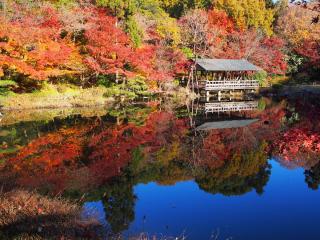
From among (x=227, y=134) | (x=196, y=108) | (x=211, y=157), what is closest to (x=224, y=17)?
(x=196, y=108)

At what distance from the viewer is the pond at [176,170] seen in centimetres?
858

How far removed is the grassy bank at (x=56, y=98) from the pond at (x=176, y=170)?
309 cm

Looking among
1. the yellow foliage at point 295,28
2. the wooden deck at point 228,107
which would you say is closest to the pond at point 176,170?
the wooden deck at point 228,107

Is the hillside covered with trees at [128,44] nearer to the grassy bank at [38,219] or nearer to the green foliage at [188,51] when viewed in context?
the green foliage at [188,51]

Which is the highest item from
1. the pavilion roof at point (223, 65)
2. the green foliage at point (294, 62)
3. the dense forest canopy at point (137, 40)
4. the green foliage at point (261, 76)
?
the dense forest canopy at point (137, 40)

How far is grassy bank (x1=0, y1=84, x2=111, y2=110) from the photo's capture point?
2569 cm

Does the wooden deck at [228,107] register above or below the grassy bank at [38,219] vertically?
A: below

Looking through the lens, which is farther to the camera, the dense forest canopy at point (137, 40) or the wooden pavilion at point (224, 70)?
the wooden pavilion at point (224, 70)

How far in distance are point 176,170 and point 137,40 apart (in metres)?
21.5

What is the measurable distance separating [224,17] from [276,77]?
34.2 feet

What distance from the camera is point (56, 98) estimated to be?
27.5 meters

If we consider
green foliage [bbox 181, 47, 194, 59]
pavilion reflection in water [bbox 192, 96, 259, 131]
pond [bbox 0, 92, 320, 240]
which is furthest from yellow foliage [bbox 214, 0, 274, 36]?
pond [bbox 0, 92, 320, 240]

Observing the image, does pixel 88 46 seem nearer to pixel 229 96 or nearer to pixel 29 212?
pixel 229 96

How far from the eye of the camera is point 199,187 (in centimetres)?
1107
